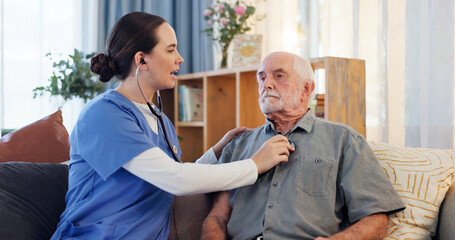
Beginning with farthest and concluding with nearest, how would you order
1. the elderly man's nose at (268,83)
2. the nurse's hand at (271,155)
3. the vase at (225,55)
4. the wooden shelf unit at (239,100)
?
the vase at (225,55), the wooden shelf unit at (239,100), the elderly man's nose at (268,83), the nurse's hand at (271,155)

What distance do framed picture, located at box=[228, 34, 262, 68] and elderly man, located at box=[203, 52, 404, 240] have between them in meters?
1.26

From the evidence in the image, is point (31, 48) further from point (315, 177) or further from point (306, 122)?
point (315, 177)

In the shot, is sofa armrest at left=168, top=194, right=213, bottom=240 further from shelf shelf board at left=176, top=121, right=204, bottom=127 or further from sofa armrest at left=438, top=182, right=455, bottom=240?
shelf shelf board at left=176, top=121, right=204, bottom=127

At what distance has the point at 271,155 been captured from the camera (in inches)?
57.6

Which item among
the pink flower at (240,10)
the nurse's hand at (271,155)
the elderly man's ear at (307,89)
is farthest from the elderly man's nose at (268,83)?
the pink flower at (240,10)

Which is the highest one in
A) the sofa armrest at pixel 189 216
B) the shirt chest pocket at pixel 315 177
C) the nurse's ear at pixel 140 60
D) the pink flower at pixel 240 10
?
the pink flower at pixel 240 10

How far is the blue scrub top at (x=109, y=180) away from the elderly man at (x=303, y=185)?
0.26 metres

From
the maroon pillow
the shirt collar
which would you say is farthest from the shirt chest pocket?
the maroon pillow

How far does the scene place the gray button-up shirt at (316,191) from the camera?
1413 millimetres

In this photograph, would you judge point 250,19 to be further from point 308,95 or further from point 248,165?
point 248,165

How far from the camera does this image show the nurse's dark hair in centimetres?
152

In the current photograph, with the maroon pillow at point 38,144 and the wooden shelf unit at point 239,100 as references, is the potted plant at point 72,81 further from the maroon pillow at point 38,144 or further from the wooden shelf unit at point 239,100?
the maroon pillow at point 38,144

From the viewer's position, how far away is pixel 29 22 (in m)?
3.19

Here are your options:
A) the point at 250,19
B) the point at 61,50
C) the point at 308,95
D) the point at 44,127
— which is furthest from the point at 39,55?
the point at 308,95
